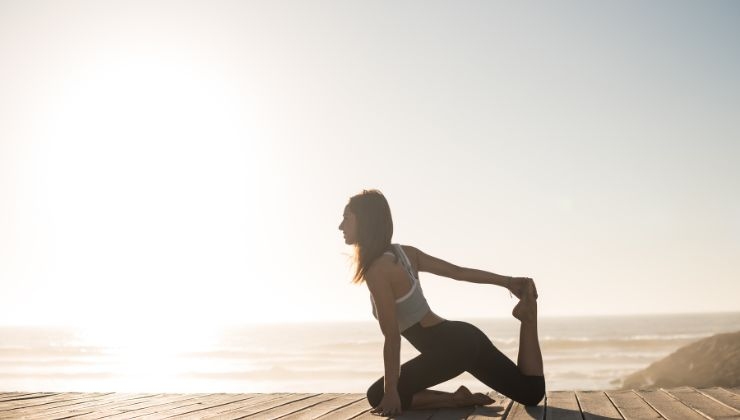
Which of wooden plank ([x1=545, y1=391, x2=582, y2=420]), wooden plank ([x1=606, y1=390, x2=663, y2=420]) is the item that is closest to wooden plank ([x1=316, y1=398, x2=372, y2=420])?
wooden plank ([x1=545, y1=391, x2=582, y2=420])

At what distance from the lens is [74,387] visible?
2272 cm

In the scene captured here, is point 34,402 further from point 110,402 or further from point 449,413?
point 449,413

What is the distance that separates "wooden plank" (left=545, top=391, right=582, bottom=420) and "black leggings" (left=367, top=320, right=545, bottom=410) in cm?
21

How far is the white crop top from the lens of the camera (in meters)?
4.75

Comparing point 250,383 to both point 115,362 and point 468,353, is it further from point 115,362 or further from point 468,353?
point 468,353

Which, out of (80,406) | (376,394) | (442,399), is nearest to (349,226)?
(376,394)

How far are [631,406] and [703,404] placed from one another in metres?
0.49

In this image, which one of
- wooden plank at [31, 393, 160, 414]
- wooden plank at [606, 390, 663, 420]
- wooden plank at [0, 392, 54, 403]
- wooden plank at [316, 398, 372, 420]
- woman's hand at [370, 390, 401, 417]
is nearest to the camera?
wooden plank at [606, 390, 663, 420]

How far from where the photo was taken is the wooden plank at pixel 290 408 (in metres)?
5.10

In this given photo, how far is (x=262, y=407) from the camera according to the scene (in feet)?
18.6

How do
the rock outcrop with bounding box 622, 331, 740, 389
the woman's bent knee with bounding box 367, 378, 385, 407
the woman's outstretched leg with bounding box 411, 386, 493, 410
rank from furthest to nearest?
the rock outcrop with bounding box 622, 331, 740, 389 → the woman's bent knee with bounding box 367, 378, 385, 407 → the woman's outstretched leg with bounding box 411, 386, 493, 410

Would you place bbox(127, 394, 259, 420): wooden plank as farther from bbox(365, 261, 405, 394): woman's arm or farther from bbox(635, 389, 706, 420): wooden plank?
bbox(635, 389, 706, 420): wooden plank

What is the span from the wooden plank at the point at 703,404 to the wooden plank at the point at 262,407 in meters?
3.06

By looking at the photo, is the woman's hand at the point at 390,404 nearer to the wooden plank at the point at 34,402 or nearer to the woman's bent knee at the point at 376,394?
the woman's bent knee at the point at 376,394
